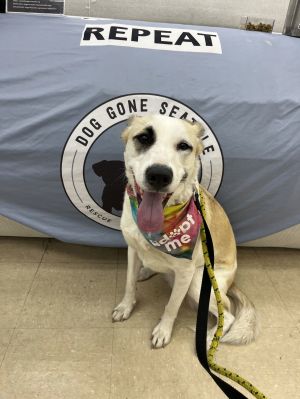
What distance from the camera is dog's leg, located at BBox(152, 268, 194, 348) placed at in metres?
1.20

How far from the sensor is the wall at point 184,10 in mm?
1896

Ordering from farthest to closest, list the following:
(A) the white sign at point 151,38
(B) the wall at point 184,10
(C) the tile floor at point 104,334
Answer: (B) the wall at point 184,10 < (A) the white sign at point 151,38 < (C) the tile floor at point 104,334

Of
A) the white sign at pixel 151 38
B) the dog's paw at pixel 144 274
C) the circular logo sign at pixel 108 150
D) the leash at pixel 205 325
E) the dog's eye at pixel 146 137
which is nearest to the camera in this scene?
the leash at pixel 205 325

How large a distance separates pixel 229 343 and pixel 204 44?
1.46 m

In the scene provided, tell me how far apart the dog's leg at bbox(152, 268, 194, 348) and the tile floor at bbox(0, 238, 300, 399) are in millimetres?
43

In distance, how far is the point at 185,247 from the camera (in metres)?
1.11

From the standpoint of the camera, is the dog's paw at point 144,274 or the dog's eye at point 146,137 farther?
the dog's paw at point 144,274

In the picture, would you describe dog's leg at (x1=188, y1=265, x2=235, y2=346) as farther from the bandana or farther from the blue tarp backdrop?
the blue tarp backdrop

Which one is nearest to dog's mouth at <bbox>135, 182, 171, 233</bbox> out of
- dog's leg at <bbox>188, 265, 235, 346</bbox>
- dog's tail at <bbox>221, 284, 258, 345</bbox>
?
dog's leg at <bbox>188, 265, 235, 346</bbox>

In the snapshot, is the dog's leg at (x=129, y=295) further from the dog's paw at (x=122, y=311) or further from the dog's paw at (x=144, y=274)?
the dog's paw at (x=144, y=274)

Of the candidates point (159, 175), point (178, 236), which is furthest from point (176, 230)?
point (159, 175)

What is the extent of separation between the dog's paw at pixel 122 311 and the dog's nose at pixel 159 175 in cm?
75

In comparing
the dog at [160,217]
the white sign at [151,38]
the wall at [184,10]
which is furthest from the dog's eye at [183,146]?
the wall at [184,10]

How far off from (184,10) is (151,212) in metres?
1.58
